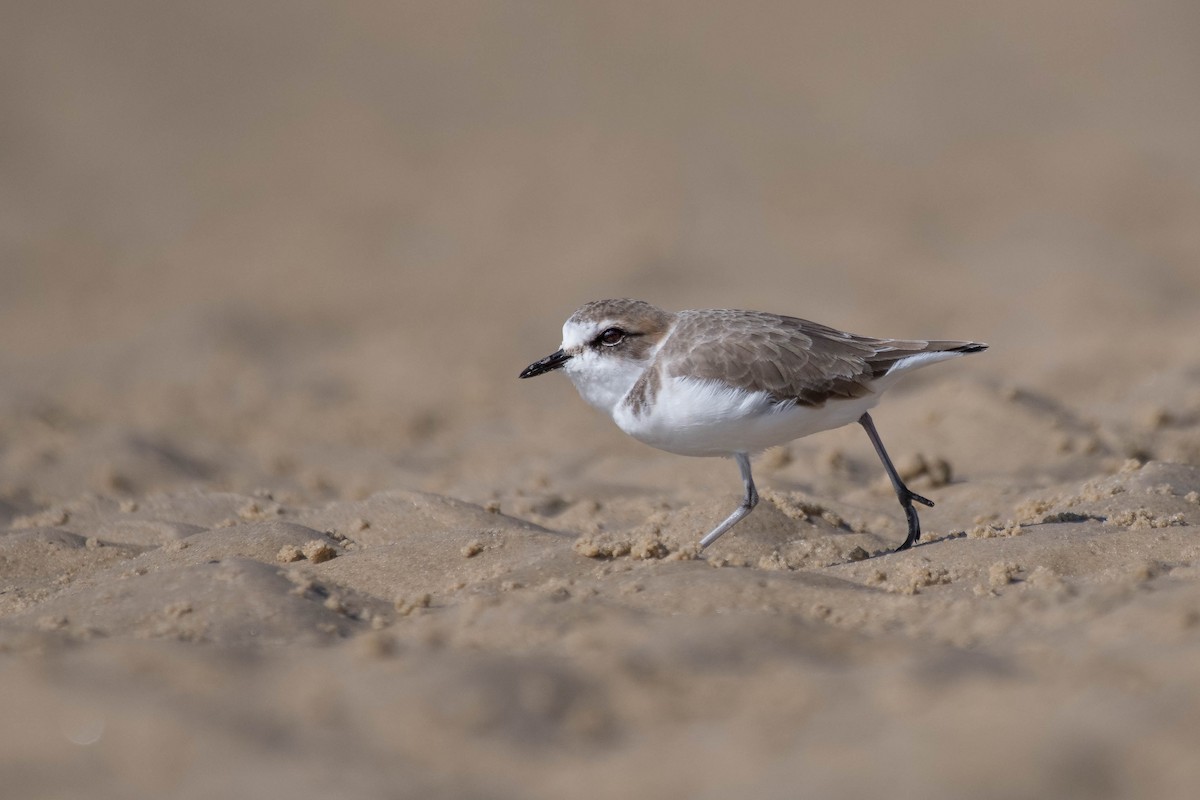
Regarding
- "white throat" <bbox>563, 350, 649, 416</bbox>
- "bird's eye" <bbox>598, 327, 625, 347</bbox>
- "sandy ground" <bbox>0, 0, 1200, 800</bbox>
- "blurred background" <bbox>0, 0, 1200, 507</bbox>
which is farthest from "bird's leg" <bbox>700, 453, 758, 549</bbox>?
"blurred background" <bbox>0, 0, 1200, 507</bbox>

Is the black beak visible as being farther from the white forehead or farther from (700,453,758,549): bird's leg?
(700,453,758,549): bird's leg

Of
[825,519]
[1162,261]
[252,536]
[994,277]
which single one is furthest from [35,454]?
[1162,261]

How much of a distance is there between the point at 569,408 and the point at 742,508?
577 cm

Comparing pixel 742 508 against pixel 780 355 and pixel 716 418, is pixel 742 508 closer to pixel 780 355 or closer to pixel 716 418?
pixel 716 418

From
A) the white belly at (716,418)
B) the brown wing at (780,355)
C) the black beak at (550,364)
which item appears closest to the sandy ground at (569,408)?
the white belly at (716,418)

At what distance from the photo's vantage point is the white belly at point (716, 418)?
17.7 feet

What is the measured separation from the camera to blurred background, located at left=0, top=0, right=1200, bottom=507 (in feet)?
35.4

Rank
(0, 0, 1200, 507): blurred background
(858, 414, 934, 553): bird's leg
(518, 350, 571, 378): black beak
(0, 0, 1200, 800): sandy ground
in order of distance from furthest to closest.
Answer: (0, 0, 1200, 507): blurred background < (518, 350, 571, 378): black beak < (858, 414, 934, 553): bird's leg < (0, 0, 1200, 800): sandy ground

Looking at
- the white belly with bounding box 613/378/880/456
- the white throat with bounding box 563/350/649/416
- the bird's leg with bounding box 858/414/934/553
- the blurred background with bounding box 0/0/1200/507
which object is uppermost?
the blurred background with bounding box 0/0/1200/507

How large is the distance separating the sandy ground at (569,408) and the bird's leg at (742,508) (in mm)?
139

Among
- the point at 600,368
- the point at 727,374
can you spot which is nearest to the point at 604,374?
the point at 600,368

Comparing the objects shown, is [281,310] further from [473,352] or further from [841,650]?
[841,650]

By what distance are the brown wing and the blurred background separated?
350 cm

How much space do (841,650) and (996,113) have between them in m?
17.9
